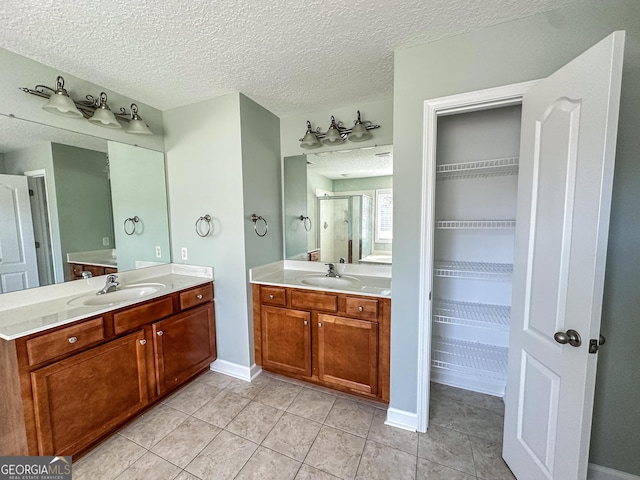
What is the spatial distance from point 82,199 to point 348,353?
7.59 feet

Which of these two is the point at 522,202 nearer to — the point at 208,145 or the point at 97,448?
the point at 208,145

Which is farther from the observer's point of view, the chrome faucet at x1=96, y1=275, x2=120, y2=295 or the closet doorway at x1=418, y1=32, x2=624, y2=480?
the chrome faucet at x1=96, y1=275, x2=120, y2=295

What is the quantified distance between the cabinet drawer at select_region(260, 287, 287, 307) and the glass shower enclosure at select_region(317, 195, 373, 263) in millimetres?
610

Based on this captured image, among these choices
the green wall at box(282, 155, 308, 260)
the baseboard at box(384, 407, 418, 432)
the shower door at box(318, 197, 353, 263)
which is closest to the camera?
the baseboard at box(384, 407, 418, 432)

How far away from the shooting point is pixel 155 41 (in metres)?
1.50

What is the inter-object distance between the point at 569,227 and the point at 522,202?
1.04 ft

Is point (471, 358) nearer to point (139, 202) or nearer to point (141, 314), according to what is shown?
point (141, 314)

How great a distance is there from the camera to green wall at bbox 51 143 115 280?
1.85 metres

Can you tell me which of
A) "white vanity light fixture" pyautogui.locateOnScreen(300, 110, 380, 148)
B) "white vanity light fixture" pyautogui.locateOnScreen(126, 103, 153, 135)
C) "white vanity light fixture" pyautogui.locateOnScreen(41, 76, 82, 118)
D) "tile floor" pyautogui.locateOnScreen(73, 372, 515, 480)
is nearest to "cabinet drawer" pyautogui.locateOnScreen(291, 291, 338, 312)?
"tile floor" pyautogui.locateOnScreen(73, 372, 515, 480)

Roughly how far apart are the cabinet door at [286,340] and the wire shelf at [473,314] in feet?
3.37

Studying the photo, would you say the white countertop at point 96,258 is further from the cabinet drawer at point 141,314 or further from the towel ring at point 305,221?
the towel ring at point 305,221

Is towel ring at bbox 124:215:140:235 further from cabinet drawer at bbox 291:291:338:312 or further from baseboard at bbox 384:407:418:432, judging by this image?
baseboard at bbox 384:407:418:432

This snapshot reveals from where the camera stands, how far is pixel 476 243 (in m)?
2.03

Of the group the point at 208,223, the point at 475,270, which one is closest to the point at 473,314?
the point at 475,270
